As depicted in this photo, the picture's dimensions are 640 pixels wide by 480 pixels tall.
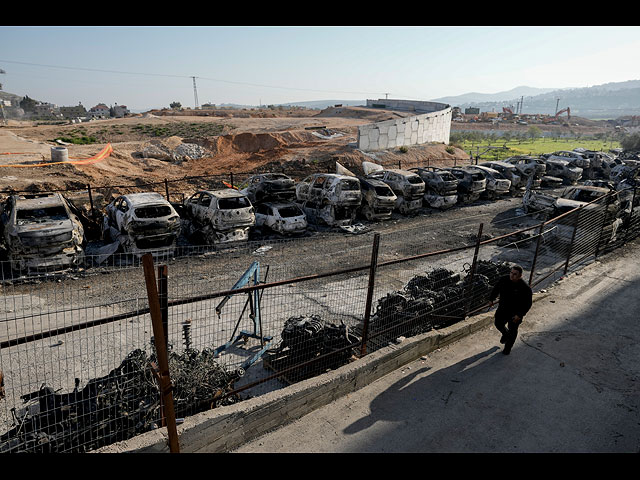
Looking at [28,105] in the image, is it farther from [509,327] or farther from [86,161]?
[509,327]

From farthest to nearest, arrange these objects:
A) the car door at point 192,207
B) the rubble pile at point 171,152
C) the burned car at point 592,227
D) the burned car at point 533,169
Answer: the rubble pile at point 171,152 < the burned car at point 533,169 < the car door at point 192,207 < the burned car at point 592,227

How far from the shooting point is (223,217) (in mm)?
11930

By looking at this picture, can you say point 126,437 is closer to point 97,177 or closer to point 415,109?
point 97,177

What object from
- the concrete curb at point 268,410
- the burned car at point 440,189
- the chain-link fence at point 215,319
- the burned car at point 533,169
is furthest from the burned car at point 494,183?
the concrete curb at point 268,410

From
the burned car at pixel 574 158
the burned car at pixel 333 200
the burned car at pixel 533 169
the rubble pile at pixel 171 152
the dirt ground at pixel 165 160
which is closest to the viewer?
the burned car at pixel 333 200

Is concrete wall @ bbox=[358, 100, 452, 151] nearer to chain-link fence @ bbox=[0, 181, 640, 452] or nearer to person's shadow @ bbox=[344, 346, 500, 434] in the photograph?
chain-link fence @ bbox=[0, 181, 640, 452]

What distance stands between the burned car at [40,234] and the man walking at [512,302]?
864 centimetres

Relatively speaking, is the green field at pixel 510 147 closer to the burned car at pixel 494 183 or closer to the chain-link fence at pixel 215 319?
the burned car at pixel 494 183

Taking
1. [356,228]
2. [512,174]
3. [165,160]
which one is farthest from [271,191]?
[165,160]


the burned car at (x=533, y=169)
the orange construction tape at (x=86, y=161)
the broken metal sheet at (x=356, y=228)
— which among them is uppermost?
the burned car at (x=533, y=169)

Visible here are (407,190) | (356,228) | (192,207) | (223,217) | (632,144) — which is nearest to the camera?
(223,217)

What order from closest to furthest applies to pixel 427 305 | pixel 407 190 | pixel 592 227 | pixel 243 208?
pixel 427 305 < pixel 592 227 < pixel 243 208 < pixel 407 190

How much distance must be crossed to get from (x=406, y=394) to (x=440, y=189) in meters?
14.4

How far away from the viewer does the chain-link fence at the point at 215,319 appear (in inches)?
159
